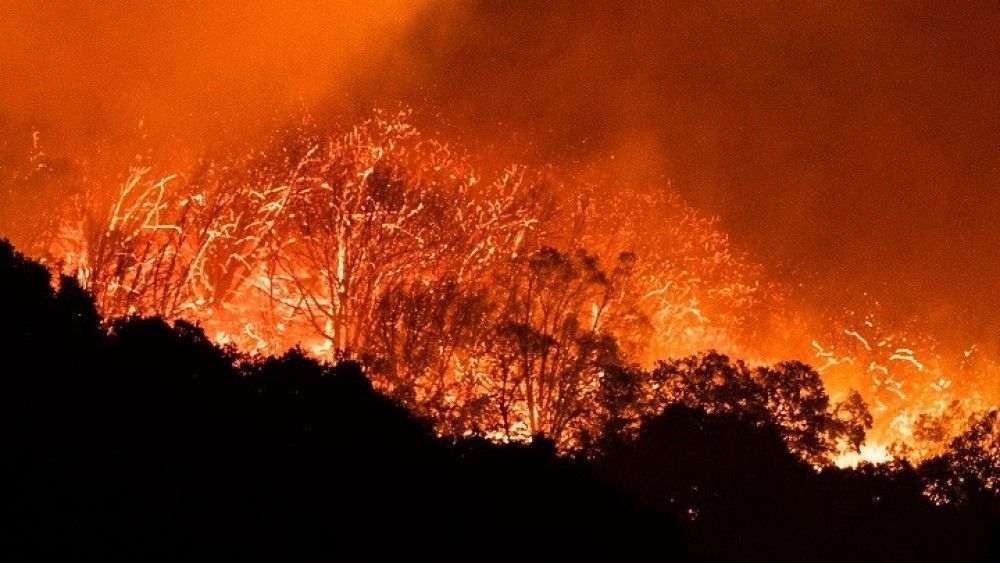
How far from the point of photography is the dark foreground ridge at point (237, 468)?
9.59 m

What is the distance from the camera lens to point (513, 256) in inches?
1341

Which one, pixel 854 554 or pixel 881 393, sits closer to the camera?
pixel 854 554

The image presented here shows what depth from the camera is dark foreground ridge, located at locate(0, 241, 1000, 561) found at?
377 inches

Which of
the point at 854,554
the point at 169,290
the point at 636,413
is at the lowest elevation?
the point at 854,554

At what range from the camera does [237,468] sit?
35.9 ft

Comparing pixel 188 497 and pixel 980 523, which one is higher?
pixel 980 523

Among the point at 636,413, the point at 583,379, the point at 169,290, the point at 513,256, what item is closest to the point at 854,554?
the point at 636,413

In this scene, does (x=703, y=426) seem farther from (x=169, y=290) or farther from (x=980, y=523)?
(x=169, y=290)

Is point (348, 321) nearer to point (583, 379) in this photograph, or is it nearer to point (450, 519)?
point (583, 379)

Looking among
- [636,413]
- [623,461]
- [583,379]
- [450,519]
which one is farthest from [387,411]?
[583,379]

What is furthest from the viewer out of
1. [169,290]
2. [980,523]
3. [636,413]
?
[169,290]

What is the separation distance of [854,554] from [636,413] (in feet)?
25.2

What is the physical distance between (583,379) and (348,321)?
8312mm

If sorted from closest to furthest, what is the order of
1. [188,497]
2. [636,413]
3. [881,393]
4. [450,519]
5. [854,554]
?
[188,497]
[450,519]
[854,554]
[636,413]
[881,393]
